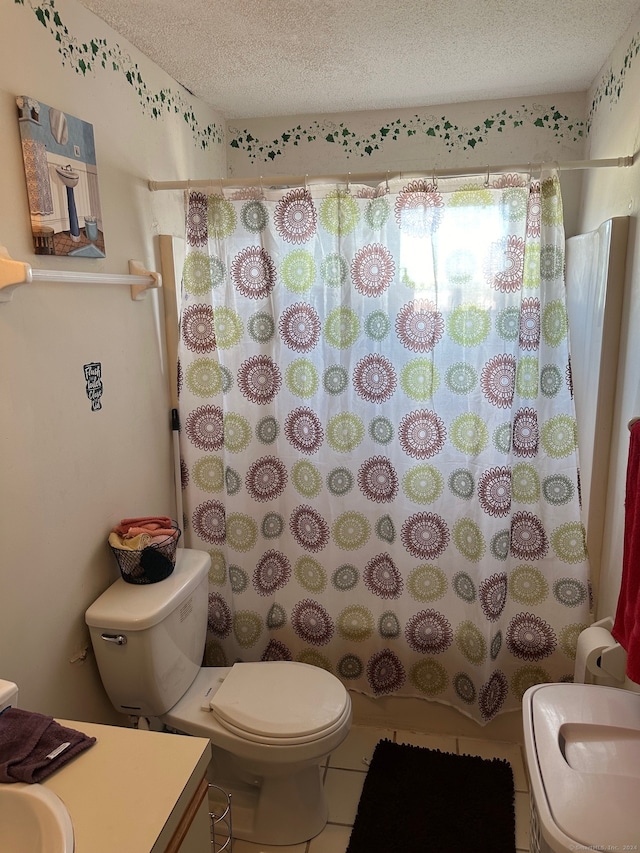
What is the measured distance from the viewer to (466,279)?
1907 mm

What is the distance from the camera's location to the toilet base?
189 centimetres

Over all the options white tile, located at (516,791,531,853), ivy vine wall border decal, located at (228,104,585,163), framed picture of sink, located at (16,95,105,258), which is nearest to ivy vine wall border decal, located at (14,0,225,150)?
framed picture of sink, located at (16,95,105,258)

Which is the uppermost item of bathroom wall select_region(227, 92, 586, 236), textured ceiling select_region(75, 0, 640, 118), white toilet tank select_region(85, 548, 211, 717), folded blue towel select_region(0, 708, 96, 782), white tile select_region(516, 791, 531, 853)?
textured ceiling select_region(75, 0, 640, 118)

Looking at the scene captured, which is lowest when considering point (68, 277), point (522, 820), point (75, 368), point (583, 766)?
point (522, 820)

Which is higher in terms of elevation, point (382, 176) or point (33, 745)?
point (382, 176)

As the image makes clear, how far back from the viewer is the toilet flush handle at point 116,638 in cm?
167

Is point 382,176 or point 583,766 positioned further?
point 382,176

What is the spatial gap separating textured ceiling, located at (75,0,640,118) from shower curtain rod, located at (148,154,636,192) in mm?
350

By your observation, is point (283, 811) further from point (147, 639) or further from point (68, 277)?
point (68, 277)

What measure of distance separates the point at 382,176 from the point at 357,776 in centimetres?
206

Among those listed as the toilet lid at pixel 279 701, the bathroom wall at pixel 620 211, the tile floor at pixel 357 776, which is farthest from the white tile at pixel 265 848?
the bathroom wall at pixel 620 211

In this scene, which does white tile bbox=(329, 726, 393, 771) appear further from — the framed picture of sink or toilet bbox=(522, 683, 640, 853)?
the framed picture of sink

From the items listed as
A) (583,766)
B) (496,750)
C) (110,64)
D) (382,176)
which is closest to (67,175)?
(110,64)

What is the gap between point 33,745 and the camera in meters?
1.12
